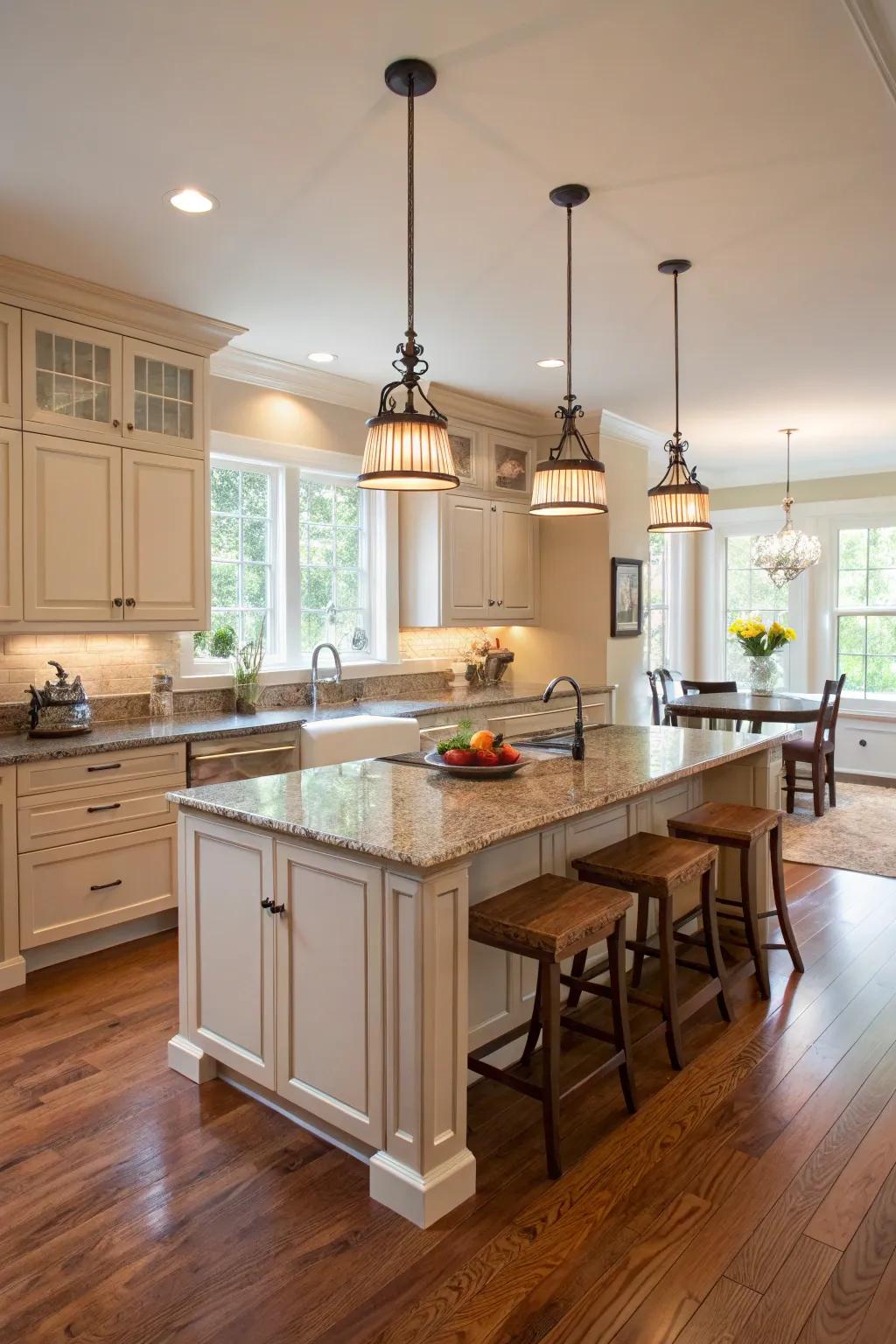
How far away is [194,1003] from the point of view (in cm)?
A: 256

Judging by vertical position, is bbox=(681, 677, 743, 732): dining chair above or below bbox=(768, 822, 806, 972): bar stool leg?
above

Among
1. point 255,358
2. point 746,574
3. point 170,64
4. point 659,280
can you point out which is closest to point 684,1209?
point 170,64

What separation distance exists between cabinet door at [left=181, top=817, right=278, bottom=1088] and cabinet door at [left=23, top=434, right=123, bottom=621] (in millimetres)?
1550

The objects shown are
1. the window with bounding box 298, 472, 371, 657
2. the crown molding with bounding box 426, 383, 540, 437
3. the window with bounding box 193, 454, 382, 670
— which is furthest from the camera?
the crown molding with bounding box 426, 383, 540, 437

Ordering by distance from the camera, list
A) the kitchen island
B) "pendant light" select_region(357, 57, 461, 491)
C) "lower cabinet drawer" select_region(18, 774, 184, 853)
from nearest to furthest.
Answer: the kitchen island → "pendant light" select_region(357, 57, 461, 491) → "lower cabinet drawer" select_region(18, 774, 184, 853)

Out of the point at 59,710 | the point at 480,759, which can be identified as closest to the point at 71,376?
the point at 59,710

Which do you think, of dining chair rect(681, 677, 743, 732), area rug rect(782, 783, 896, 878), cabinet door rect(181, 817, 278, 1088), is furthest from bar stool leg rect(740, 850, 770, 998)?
dining chair rect(681, 677, 743, 732)

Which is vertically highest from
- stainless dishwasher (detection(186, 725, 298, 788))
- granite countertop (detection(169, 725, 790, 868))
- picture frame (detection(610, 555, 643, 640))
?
picture frame (detection(610, 555, 643, 640))

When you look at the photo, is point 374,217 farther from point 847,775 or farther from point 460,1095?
point 847,775

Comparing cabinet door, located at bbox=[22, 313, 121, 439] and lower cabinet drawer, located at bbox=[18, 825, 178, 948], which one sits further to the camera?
cabinet door, located at bbox=[22, 313, 121, 439]

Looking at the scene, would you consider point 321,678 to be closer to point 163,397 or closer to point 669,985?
point 163,397

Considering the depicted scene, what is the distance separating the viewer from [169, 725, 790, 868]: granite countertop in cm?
200

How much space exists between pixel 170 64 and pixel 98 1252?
2.81m

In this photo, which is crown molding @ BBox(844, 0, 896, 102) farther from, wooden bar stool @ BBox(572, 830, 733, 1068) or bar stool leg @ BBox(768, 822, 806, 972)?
bar stool leg @ BBox(768, 822, 806, 972)
